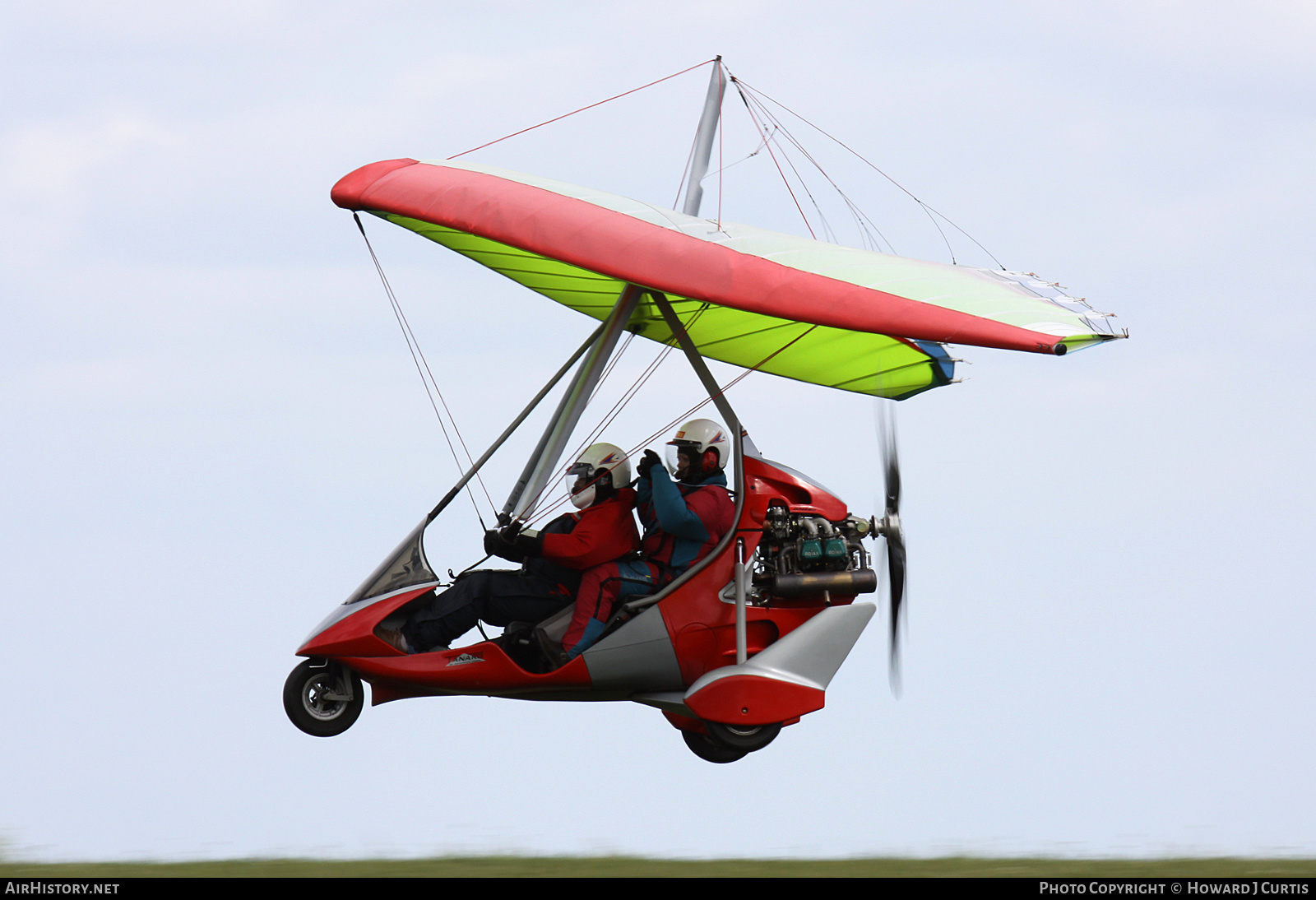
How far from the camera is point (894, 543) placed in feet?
29.1

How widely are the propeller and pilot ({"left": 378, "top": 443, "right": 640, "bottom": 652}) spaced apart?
1.51 meters

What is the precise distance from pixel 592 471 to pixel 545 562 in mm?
609

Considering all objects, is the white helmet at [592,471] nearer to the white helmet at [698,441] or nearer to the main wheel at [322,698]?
the white helmet at [698,441]

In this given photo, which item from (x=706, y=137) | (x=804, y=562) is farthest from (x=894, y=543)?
(x=706, y=137)

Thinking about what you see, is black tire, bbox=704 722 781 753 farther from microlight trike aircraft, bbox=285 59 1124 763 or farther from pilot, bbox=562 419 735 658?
pilot, bbox=562 419 735 658

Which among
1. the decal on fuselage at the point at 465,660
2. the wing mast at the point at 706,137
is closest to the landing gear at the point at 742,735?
the decal on fuselage at the point at 465,660

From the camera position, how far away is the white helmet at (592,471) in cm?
862

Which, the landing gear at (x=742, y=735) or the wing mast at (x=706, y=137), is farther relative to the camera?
the wing mast at (x=706, y=137)

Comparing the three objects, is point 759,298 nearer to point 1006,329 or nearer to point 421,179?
point 1006,329

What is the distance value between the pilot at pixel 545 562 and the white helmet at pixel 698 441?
0.29m

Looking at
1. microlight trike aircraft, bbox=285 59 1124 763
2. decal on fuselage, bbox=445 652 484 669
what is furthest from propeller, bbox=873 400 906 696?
decal on fuselage, bbox=445 652 484 669

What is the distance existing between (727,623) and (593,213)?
246cm

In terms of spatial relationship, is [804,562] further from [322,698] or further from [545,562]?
[322,698]

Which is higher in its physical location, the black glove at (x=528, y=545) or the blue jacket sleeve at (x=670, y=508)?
the blue jacket sleeve at (x=670, y=508)
